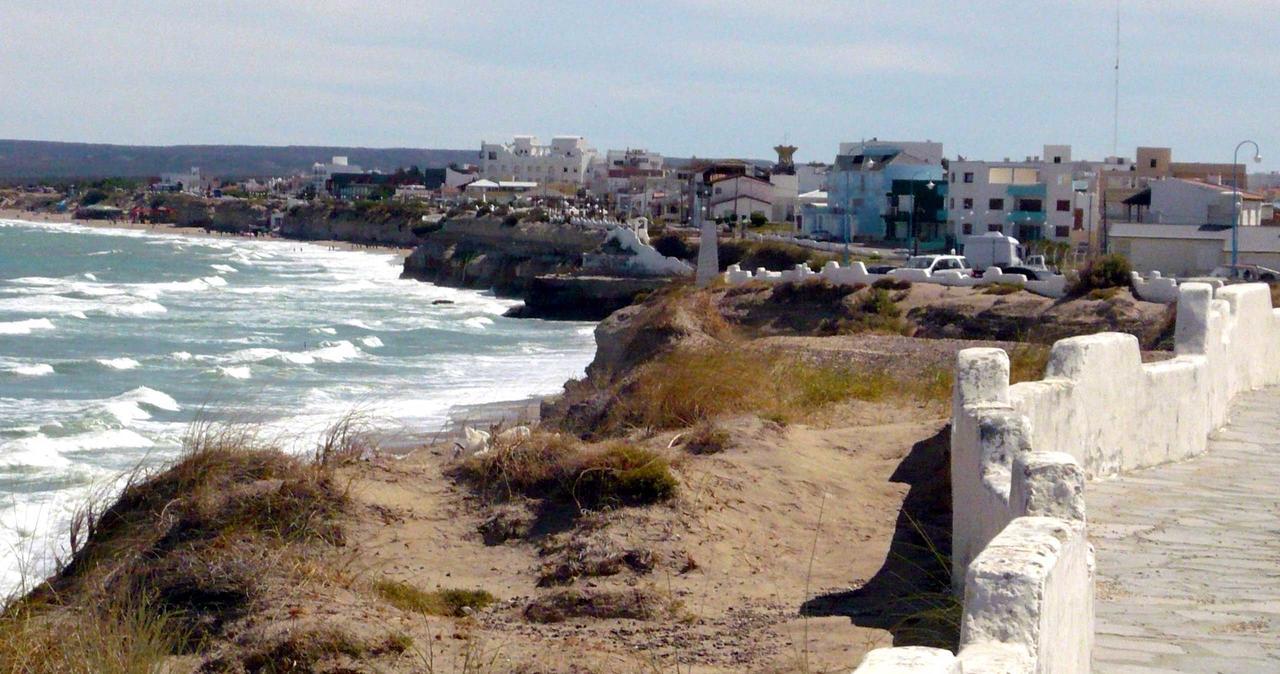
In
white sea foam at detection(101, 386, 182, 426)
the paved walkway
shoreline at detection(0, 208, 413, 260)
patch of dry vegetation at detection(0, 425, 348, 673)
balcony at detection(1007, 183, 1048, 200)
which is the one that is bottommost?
shoreline at detection(0, 208, 413, 260)

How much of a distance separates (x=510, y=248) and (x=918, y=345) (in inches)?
2301

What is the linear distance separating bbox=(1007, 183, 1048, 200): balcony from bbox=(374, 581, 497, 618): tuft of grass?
181 feet

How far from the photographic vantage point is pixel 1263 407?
504 inches

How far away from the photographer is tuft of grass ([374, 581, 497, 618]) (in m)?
8.20

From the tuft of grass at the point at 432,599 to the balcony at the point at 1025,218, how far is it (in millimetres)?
54987

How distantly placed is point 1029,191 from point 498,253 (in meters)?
29.3

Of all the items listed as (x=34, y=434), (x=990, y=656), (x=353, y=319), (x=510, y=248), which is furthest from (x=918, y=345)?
(x=510, y=248)

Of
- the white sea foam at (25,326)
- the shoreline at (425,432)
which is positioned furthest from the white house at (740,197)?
the white sea foam at (25,326)

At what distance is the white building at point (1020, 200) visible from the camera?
6031 cm

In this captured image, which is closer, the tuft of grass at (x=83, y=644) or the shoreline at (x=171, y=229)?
the tuft of grass at (x=83, y=644)

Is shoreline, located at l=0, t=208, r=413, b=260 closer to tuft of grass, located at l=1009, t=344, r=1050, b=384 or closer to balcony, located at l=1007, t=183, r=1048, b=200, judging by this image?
balcony, located at l=1007, t=183, r=1048, b=200

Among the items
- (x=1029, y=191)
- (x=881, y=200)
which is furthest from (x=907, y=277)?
(x=881, y=200)

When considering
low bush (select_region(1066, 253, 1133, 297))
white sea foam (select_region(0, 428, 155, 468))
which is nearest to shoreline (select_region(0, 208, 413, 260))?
low bush (select_region(1066, 253, 1133, 297))

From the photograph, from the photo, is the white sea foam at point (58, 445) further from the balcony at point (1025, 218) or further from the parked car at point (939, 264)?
the balcony at point (1025, 218)
